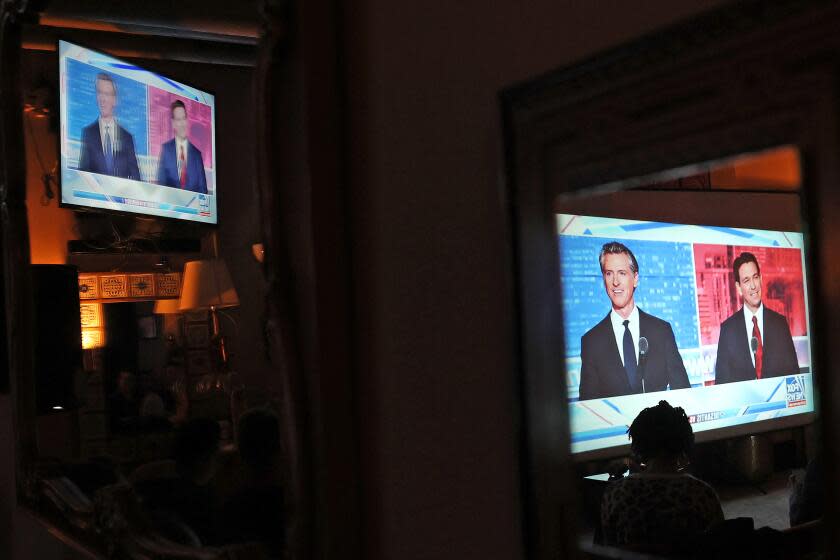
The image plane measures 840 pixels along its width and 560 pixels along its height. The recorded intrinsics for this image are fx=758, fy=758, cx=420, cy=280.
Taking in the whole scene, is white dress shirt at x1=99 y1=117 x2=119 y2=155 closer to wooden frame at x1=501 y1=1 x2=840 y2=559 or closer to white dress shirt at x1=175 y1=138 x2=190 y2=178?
white dress shirt at x1=175 y1=138 x2=190 y2=178

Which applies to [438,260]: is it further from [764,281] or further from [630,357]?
[764,281]

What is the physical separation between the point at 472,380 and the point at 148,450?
787 millimetres

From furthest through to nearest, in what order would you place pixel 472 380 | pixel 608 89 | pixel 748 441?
pixel 472 380 < pixel 608 89 < pixel 748 441

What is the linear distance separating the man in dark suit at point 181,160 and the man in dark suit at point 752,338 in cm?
93

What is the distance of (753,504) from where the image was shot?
25.9 inches

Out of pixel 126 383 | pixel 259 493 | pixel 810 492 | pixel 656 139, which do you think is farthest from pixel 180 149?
pixel 810 492

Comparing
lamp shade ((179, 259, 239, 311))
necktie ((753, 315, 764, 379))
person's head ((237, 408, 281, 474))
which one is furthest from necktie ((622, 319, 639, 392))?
lamp shade ((179, 259, 239, 311))

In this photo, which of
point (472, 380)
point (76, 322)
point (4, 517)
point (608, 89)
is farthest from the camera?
point (4, 517)

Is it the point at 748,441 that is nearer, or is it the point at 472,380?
the point at 748,441

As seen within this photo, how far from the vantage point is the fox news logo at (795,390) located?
2.05ft

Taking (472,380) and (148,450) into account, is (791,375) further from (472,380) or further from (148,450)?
(148,450)

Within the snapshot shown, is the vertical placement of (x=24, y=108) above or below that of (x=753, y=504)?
above

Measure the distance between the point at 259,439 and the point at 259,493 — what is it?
0.08 m

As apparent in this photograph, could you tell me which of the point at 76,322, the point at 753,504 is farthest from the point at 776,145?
the point at 76,322
